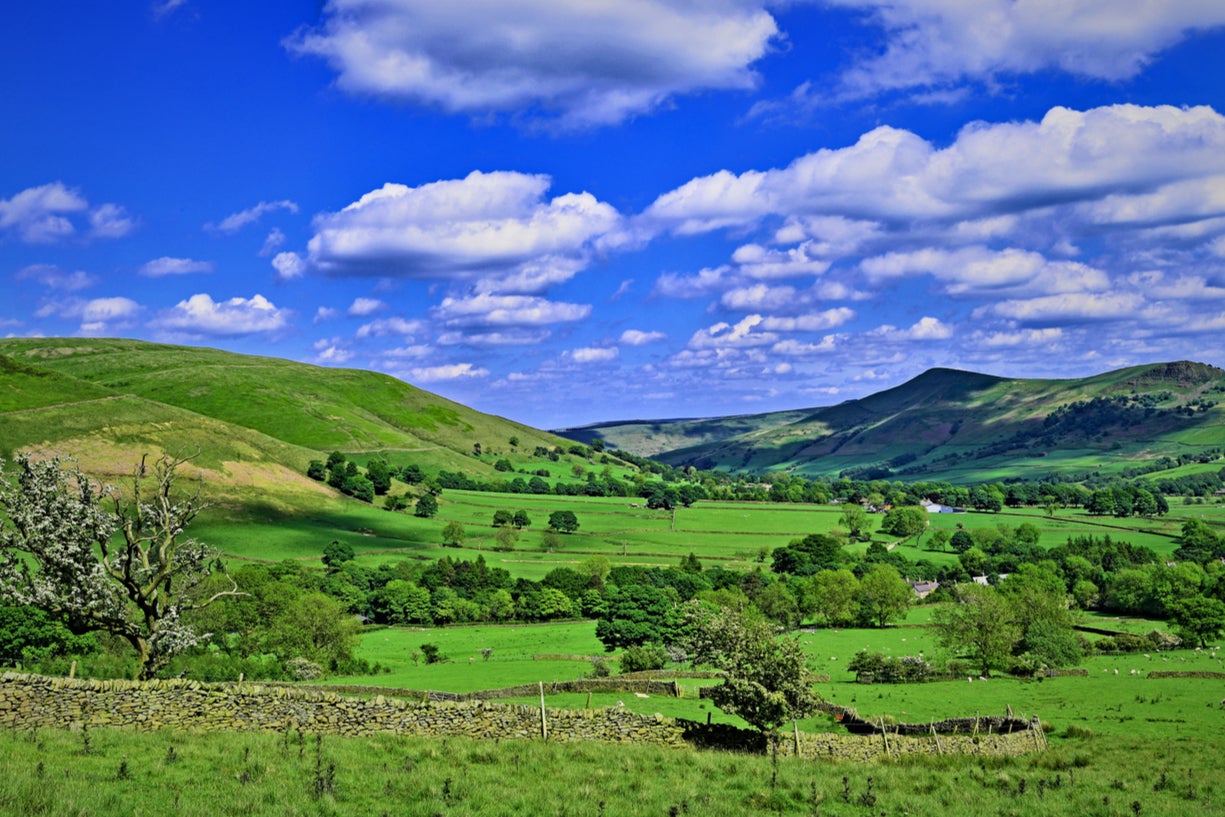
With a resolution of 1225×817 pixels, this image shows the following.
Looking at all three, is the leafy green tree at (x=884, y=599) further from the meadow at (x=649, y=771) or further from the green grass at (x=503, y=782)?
the green grass at (x=503, y=782)

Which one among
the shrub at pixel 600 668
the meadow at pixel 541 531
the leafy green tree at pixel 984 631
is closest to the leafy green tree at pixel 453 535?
the meadow at pixel 541 531

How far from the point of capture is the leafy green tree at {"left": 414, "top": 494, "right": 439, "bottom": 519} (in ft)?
535

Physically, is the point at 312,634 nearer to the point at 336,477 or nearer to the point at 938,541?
the point at 336,477

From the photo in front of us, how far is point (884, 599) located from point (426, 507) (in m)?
94.6

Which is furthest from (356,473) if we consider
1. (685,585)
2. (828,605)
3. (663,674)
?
(663,674)

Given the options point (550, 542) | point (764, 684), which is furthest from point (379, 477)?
point (764, 684)

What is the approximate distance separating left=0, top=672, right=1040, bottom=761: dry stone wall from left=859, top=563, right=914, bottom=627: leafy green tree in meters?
71.6

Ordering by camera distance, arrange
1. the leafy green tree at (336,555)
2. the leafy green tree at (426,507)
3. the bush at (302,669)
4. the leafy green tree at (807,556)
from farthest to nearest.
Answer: the leafy green tree at (426,507), the leafy green tree at (807,556), the leafy green tree at (336,555), the bush at (302,669)

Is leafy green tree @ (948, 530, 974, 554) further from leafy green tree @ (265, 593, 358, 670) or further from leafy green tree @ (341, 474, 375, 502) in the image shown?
leafy green tree @ (265, 593, 358, 670)

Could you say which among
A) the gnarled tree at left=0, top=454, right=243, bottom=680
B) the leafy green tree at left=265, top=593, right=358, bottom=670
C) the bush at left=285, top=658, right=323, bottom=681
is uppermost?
the gnarled tree at left=0, top=454, right=243, bottom=680

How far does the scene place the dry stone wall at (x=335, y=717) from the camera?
21859 millimetres

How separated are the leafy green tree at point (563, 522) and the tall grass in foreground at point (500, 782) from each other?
136 meters

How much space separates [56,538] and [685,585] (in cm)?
9449

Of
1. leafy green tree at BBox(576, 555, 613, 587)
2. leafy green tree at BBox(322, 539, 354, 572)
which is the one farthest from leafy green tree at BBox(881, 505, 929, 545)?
leafy green tree at BBox(322, 539, 354, 572)
